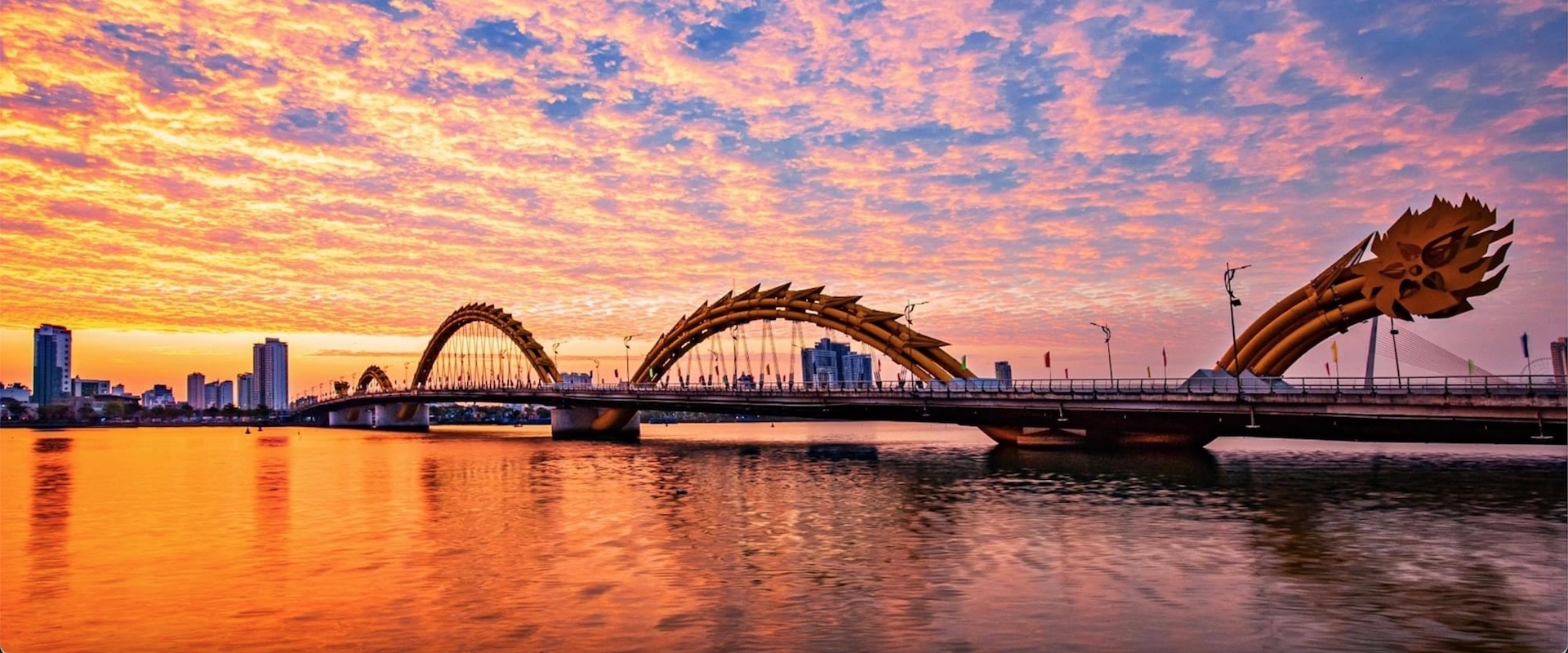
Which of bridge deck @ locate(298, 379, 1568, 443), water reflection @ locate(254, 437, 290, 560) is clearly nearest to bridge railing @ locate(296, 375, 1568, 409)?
bridge deck @ locate(298, 379, 1568, 443)

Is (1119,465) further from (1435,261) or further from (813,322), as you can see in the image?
(813,322)

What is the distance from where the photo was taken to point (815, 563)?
2691 centimetres

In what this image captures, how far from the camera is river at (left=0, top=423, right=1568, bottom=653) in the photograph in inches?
763

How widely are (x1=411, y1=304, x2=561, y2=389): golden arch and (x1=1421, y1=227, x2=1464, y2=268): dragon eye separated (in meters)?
116

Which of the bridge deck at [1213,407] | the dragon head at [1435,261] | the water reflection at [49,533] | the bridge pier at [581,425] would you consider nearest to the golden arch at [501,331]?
the bridge pier at [581,425]

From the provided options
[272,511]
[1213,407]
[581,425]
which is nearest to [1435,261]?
[1213,407]

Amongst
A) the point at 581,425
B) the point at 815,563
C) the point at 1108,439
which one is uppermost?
the point at 581,425

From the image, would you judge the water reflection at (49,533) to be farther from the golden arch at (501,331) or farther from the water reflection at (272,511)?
the golden arch at (501,331)

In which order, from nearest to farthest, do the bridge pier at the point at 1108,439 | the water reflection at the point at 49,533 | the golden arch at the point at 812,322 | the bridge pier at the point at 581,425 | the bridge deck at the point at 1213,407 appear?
1. the water reflection at the point at 49,533
2. the bridge deck at the point at 1213,407
3. the bridge pier at the point at 1108,439
4. the golden arch at the point at 812,322
5. the bridge pier at the point at 581,425

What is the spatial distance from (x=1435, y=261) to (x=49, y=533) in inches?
2779

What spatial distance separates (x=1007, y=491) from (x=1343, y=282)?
35717 mm

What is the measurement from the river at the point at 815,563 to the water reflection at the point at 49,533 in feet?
0.60

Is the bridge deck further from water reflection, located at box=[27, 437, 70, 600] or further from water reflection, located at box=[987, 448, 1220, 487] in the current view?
water reflection, located at box=[27, 437, 70, 600]

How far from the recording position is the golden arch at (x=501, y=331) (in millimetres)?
153875
